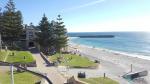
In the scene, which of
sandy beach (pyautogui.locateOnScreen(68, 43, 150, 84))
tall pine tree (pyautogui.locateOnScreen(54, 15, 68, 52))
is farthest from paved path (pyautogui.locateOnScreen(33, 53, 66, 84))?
tall pine tree (pyautogui.locateOnScreen(54, 15, 68, 52))

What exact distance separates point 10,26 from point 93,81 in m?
38.9

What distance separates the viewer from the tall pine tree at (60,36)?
64.1m

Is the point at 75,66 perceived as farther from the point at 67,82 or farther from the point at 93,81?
the point at 67,82

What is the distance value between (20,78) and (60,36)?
114 feet

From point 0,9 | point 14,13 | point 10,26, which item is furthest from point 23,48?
point 0,9

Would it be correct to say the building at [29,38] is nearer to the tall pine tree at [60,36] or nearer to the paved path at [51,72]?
the tall pine tree at [60,36]

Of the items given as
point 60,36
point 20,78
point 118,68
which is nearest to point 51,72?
point 20,78

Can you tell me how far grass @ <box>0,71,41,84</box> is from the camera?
28419 millimetres

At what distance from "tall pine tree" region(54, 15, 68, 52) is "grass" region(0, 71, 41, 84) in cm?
3102

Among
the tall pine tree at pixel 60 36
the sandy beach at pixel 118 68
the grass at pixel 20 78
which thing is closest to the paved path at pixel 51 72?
the grass at pixel 20 78

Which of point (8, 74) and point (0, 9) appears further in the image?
point (0, 9)

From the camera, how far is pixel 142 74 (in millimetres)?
44906

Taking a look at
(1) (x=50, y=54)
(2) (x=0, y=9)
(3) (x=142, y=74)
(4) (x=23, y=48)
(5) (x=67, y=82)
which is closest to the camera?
(5) (x=67, y=82)

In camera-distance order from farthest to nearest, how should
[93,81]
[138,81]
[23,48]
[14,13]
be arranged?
[14,13]
[23,48]
[138,81]
[93,81]
